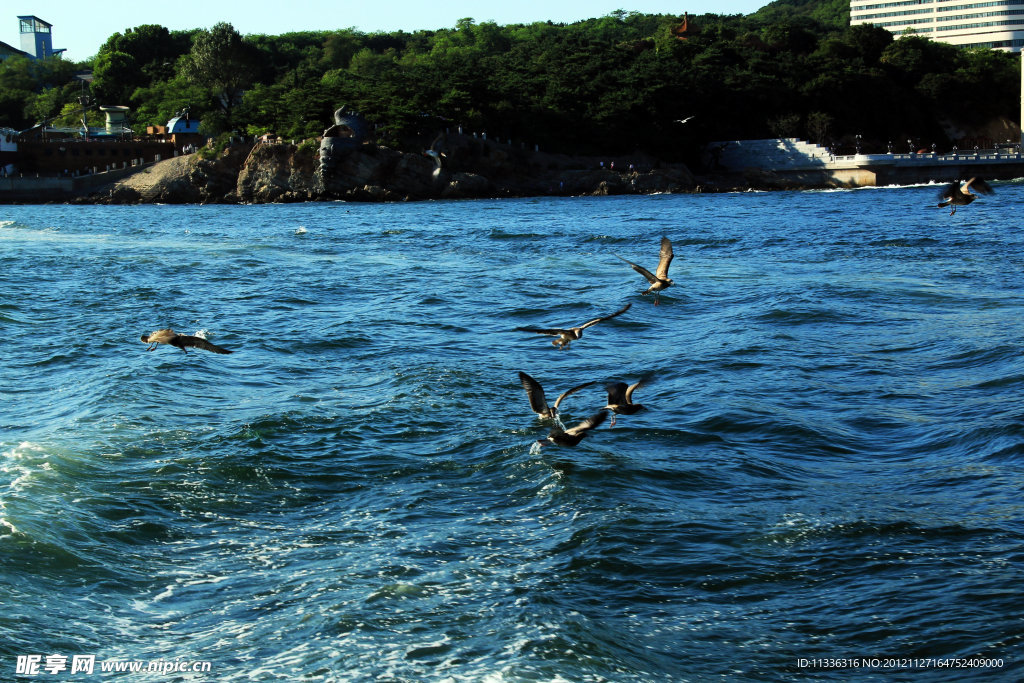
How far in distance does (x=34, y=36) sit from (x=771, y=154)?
137 metres

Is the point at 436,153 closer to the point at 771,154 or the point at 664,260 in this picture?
the point at 771,154

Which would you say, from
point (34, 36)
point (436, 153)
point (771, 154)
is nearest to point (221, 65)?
point (436, 153)

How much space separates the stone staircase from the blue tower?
126008 millimetres

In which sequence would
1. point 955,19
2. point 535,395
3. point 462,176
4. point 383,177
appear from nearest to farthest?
point 535,395 < point 383,177 < point 462,176 < point 955,19

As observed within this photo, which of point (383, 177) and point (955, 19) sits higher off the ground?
point (955, 19)

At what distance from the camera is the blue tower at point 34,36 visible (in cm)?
17012

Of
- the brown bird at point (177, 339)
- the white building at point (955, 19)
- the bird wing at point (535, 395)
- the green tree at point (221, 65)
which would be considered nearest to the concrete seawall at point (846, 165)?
the green tree at point (221, 65)

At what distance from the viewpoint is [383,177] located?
258 ft

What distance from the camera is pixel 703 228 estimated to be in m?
45.3

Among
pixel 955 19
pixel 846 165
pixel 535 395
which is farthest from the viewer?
pixel 955 19

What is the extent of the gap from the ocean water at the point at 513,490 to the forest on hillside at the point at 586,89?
202ft

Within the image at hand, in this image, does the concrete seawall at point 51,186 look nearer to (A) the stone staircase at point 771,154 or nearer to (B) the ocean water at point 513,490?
(A) the stone staircase at point 771,154

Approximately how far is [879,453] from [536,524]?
498 centimetres

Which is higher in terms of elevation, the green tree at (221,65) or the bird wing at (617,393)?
the green tree at (221,65)
